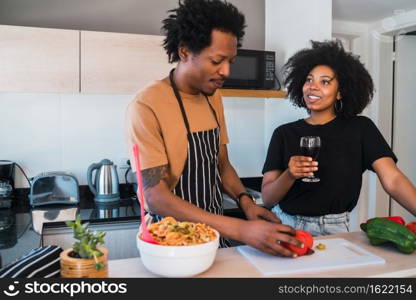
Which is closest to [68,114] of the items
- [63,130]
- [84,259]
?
[63,130]

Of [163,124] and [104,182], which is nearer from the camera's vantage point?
[163,124]

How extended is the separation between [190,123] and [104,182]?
3.85ft

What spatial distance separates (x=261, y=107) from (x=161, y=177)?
1.90 meters

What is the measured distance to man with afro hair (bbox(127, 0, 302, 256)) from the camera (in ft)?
3.89

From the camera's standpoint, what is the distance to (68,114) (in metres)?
2.49

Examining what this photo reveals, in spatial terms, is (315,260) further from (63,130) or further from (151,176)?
(63,130)

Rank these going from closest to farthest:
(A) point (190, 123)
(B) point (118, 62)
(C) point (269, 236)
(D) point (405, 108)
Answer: (C) point (269, 236), (A) point (190, 123), (B) point (118, 62), (D) point (405, 108)

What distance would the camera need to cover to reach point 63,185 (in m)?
2.35

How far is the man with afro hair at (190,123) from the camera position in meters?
1.19

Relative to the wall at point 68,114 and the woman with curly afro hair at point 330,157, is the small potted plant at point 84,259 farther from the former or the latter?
the wall at point 68,114

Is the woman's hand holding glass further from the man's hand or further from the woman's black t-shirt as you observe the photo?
the man's hand

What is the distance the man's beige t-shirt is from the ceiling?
1.45 metres

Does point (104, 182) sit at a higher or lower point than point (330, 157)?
lower

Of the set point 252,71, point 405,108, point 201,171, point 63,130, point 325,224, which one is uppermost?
point 252,71
